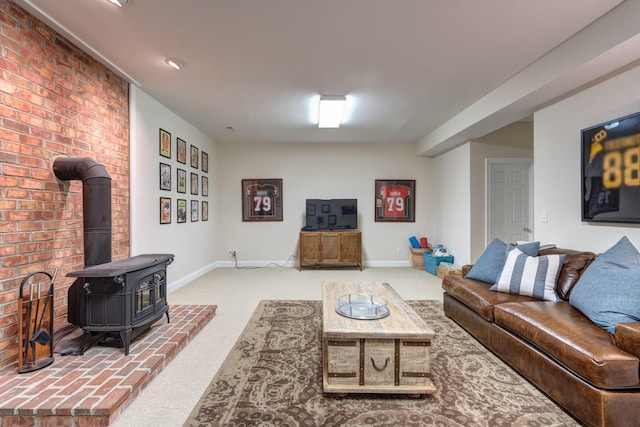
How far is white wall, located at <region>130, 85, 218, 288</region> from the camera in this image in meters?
3.36

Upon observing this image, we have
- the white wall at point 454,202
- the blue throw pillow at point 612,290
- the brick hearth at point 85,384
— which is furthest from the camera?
the white wall at point 454,202

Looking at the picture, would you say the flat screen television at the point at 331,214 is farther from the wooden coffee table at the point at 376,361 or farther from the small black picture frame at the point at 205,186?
the wooden coffee table at the point at 376,361

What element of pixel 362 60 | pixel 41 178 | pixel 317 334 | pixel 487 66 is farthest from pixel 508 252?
pixel 41 178

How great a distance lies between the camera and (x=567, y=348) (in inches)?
64.8

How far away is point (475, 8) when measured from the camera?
2.02 metres

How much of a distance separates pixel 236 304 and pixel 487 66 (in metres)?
3.81

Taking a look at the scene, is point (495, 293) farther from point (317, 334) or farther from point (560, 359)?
point (317, 334)

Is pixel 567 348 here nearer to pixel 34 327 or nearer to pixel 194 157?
pixel 34 327

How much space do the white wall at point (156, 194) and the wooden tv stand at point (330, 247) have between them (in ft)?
6.32

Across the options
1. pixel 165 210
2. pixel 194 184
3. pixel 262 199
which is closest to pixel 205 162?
pixel 194 184

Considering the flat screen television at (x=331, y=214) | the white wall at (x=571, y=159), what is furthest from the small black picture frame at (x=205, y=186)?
the white wall at (x=571, y=159)

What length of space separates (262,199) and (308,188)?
0.98 m

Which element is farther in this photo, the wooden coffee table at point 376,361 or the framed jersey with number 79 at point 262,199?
the framed jersey with number 79 at point 262,199

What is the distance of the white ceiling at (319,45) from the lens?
203 cm
